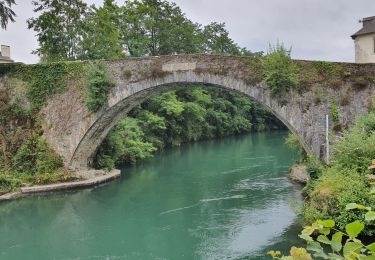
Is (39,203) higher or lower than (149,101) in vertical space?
lower

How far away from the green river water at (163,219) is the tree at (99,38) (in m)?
7.48

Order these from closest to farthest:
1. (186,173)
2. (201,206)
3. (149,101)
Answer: (201,206), (186,173), (149,101)

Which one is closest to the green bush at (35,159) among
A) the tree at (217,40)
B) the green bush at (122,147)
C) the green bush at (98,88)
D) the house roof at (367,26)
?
the green bush at (122,147)

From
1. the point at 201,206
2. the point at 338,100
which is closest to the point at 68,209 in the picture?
the point at 201,206

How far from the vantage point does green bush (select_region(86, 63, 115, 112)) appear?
1553 cm

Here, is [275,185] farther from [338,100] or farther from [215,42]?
[215,42]

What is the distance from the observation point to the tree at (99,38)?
21.8 m

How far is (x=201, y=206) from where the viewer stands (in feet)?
41.2

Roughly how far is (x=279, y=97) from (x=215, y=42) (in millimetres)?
31509

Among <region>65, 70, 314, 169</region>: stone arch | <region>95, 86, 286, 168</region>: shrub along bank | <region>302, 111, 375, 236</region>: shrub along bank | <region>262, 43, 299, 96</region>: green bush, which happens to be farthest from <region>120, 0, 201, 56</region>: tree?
<region>302, 111, 375, 236</region>: shrub along bank

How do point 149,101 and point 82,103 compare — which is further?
point 149,101

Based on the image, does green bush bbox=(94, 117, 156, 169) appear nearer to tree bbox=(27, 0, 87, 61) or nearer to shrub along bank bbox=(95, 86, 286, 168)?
shrub along bank bbox=(95, 86, 286, 168)

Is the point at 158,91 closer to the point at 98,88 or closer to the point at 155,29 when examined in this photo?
the point at 98,88

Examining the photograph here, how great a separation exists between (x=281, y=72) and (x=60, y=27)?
488 inches
